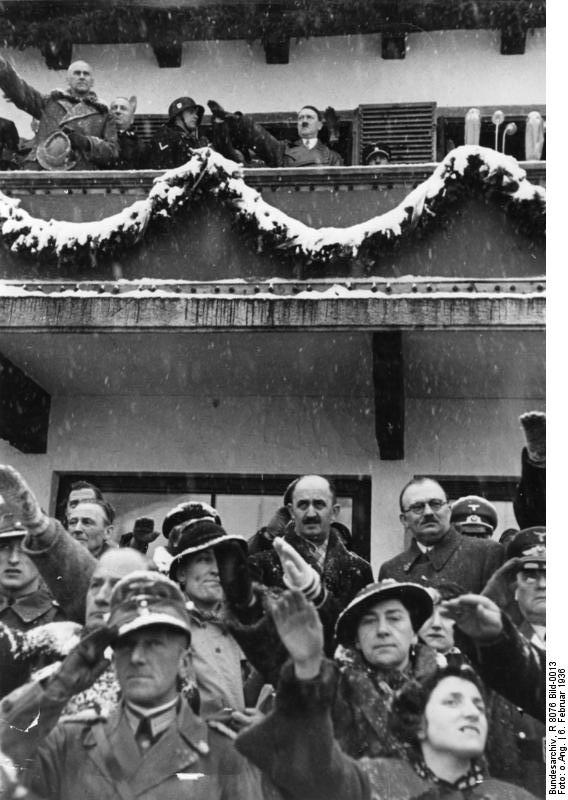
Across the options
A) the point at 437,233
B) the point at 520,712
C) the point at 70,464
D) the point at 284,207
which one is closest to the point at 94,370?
the point at 70,464

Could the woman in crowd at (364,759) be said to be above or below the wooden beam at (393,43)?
below

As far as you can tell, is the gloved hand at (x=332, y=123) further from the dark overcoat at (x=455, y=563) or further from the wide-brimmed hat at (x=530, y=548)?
the wide-brimmed hat at (x=530, y=548)

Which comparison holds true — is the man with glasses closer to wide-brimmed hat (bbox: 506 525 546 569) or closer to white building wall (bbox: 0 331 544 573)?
wide-brimmed hat (bbox: 506 525 546 569)

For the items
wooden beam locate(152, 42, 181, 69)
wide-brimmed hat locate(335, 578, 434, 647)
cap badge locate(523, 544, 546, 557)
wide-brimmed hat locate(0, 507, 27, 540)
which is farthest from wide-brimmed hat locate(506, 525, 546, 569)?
wooden beam locate(152, 42, 181, 69)

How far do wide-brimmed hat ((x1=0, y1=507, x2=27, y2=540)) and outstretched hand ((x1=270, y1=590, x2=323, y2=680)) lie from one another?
1.56 m

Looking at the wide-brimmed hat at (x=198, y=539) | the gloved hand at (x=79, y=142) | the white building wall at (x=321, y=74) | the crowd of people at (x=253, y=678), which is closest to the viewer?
the crowd of people at (x=253, y=678)

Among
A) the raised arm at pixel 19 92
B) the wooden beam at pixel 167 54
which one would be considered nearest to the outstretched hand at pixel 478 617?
the raised arm at pixel 19 92

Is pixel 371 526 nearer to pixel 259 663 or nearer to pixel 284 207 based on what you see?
pixel 284 207

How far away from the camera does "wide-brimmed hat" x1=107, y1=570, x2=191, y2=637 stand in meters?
5.23

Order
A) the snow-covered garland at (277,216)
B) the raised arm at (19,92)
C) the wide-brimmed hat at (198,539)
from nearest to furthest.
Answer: the wide-brimmed hat at (198,539) < the snow-covered garland at (277,216) < the raised arm at (19,92)

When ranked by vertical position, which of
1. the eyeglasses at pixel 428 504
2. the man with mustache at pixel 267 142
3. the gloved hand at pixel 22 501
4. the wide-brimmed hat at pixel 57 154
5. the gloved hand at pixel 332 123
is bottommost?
the gloved hand at pixel 22 501

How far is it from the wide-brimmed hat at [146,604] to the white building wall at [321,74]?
7486 mm

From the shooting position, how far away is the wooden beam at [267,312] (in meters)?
8.38

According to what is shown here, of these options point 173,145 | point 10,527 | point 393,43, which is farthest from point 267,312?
point 393,43
